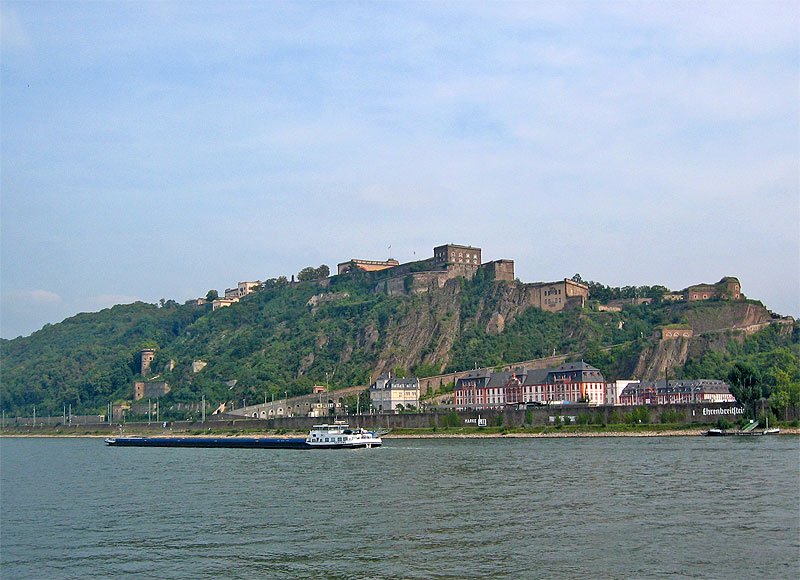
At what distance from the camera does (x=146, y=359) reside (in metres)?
Answer: 172

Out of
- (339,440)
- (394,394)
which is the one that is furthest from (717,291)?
(339,440)

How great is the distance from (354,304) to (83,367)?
206 ft

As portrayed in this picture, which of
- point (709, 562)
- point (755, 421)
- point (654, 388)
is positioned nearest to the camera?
point (709, 562)

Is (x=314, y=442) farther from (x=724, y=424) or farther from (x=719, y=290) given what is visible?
(x=719, y=290)

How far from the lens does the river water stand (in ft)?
84.3

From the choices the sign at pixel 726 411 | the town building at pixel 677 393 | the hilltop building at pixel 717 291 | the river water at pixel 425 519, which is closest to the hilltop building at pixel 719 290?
the hilltop building at pixel 717 291

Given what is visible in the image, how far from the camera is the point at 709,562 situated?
25.1m

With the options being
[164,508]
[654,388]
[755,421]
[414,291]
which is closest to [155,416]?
[414,291]

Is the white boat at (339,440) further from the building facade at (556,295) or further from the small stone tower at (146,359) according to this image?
the small stone tower at (146,359)

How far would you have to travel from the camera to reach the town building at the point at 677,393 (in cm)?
9650

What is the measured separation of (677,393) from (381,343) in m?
53.7

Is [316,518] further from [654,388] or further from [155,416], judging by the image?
[155,416]

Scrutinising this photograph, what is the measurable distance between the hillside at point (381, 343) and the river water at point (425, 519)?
60674 millimetres

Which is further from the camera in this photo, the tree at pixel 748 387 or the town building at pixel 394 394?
the town building at pixel 394 394
